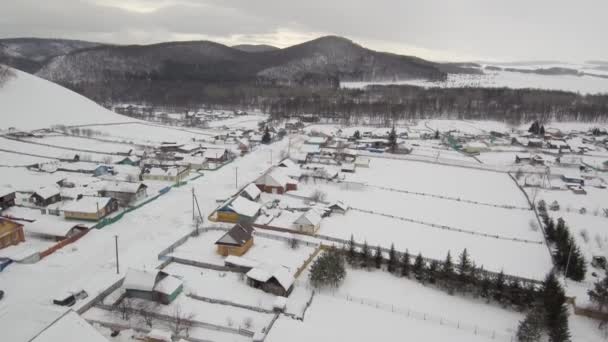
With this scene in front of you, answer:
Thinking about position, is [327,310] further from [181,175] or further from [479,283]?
[181,175]

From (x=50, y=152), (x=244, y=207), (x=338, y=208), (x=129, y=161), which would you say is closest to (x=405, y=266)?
(x=338, y=208)

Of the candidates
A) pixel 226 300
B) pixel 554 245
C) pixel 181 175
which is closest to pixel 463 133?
pixel 554 245

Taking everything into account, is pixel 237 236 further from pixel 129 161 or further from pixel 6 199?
pixel 129 161

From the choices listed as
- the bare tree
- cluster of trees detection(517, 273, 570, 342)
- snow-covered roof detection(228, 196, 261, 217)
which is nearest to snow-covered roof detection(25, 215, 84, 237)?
snow-covered roof detection(228, 196, 261, 217)

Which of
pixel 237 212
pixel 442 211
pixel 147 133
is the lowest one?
pixel 442 211

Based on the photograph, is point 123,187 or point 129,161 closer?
point 123,187

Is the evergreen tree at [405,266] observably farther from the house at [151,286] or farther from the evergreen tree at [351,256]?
the house at [151,286]
